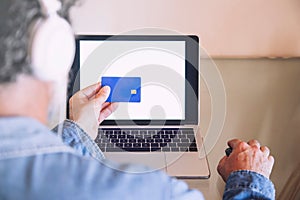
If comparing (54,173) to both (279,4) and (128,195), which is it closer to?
(128,195)

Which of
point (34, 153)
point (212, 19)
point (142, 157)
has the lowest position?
point (142, 157)

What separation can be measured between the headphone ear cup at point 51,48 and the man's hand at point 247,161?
0.47 metres

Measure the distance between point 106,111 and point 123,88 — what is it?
6.6 inches

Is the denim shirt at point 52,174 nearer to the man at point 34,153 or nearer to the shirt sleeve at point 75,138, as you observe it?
the man at point 34,153

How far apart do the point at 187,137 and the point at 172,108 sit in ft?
0.34

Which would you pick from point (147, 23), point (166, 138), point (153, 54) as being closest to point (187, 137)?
point (166, 138)

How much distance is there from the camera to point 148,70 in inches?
60.3

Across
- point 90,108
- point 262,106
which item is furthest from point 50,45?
point 262,106

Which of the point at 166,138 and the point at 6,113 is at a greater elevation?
the point at 6,113

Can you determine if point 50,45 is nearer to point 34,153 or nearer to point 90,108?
point 34,153

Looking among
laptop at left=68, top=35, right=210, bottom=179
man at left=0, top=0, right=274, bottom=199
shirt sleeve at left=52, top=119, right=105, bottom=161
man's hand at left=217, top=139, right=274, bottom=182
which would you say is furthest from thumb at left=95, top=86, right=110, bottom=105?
man at left=0, top=0, right=274, bottom=199

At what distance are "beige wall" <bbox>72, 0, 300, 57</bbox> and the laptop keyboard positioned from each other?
0.32m

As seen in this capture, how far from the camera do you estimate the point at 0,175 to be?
575 mm

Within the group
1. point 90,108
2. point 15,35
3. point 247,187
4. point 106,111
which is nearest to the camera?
point 15,35
